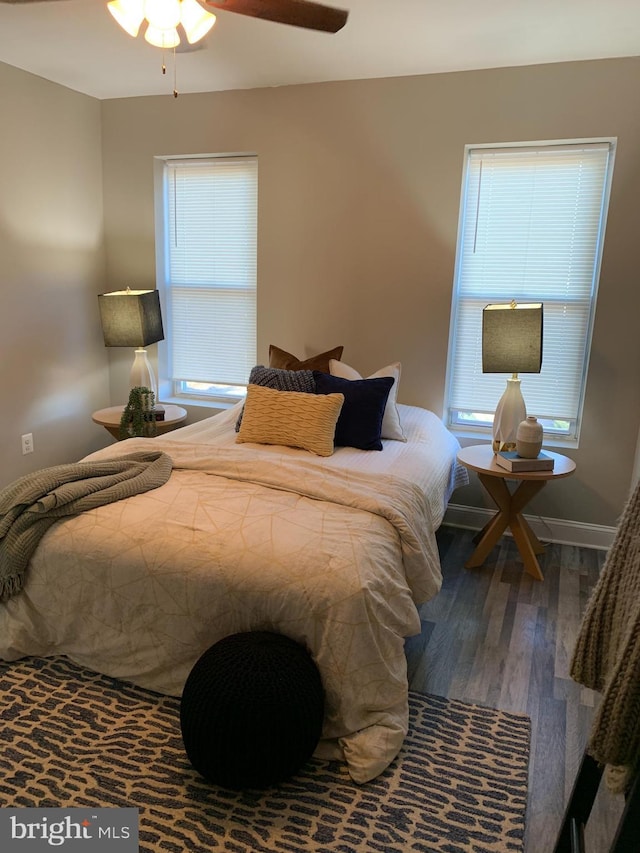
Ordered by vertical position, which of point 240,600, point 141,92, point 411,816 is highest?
point 141,92

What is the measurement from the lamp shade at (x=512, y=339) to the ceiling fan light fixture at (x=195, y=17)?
176 cm

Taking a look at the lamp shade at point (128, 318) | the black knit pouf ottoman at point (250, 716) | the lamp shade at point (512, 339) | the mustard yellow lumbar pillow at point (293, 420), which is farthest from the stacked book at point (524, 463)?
the lamp shade at point (128, 318)

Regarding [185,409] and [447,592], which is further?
[185,409]

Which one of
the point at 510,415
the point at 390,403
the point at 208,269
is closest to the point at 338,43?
the point at 208,269

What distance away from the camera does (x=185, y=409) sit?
13.7 feet

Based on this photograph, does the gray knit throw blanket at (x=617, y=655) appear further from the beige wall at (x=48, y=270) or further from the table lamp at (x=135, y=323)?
the beige wall at (x=48, y=270)

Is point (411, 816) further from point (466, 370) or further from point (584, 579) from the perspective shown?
point (466, 370)

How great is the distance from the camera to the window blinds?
399 cm

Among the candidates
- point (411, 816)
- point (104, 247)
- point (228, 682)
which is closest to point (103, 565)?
point (228, 682)

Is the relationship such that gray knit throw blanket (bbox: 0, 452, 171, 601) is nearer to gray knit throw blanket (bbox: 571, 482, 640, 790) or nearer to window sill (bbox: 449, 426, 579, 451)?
gray knit throw blanket (bbox: 571, 482, 640, 790)

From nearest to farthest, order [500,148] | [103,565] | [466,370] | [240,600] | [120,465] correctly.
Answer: [240,600]
[103,565]
[120,465]
[500,148]
[466,370]

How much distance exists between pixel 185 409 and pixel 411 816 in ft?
9.86

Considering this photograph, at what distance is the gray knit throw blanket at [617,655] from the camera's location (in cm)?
88

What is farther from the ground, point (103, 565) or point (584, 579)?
point (103, 565)
